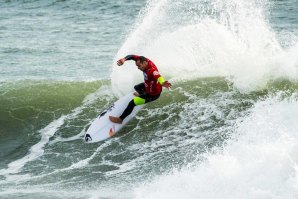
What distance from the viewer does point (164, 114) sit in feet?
42.6

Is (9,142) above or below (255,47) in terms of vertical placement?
below

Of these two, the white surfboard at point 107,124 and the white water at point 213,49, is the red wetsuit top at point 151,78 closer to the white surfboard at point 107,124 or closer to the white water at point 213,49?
the white surfboard at point 107,124

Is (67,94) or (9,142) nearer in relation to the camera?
(9,142)

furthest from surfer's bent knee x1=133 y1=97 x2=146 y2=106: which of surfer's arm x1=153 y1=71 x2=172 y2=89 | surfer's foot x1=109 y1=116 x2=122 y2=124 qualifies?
surfer's arm x1=153 y1=71 x2=172 y2=89

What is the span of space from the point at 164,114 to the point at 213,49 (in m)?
3.39

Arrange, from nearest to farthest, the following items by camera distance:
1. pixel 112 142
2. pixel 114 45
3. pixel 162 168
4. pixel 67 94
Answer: pixel 162 168 < pixel 112 142 < pixel 67 94 < pixel 114 45

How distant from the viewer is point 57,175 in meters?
10.2

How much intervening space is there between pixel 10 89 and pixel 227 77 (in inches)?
243

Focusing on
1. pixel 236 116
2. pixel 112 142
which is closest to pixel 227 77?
pixel 236 116

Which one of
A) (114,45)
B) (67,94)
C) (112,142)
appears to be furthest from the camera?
(114,45)

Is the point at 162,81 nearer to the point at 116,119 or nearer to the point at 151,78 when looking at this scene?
the point at 151,78

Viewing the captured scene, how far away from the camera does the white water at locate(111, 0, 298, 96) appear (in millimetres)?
14359

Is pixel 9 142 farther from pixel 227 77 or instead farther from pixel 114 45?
pixel 114 45

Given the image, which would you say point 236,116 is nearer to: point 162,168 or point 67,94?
point 162,168
